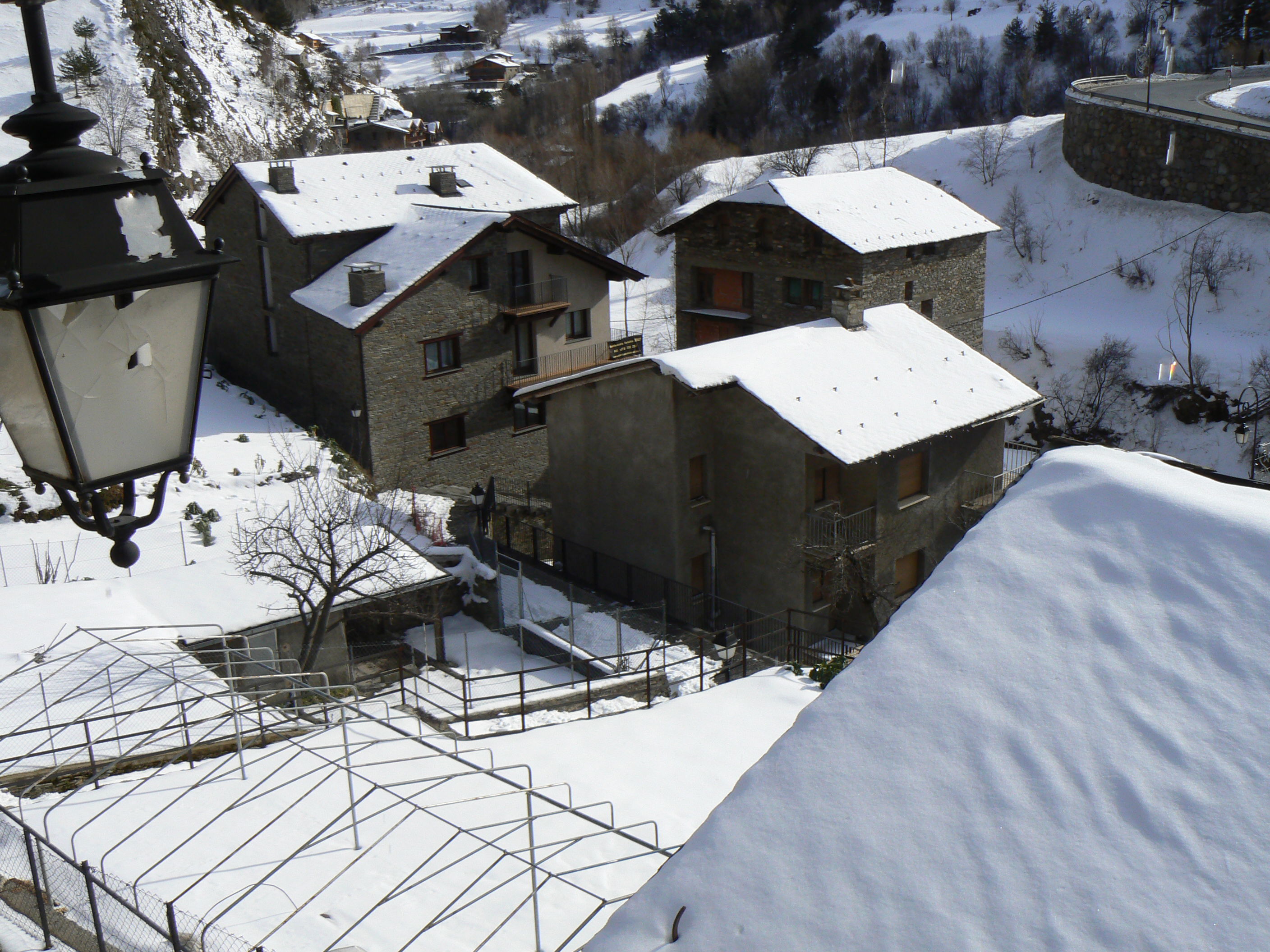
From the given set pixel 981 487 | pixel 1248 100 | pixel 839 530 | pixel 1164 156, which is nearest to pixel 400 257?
pixel 839 530

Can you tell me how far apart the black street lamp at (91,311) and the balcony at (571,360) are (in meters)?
27.2

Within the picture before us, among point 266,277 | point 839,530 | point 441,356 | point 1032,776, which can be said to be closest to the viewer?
point 1032,776

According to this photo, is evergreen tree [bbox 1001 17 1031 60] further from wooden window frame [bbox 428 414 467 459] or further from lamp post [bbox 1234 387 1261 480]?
wooden window frame [bbox 428 414 467 459]

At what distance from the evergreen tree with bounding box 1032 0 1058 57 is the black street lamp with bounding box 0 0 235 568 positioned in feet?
243

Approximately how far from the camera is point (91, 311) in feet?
8.09

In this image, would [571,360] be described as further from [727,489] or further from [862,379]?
[862,379]

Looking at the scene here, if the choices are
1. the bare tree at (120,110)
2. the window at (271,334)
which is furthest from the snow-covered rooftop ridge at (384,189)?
the bare tree at (120,110)

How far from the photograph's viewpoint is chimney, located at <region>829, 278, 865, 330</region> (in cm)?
2406

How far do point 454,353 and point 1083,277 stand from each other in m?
25.9

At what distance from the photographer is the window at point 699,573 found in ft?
74.2

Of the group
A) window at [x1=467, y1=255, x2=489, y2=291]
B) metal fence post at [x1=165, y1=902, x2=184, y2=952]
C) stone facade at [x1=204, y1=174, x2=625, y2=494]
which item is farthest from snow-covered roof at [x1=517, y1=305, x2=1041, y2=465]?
metal fence post at [x1=165, y1=902, x2=184, y2=952]

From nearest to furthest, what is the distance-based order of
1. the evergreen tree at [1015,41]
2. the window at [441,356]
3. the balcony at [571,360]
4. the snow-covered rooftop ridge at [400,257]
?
the snow-covered rooftop ridge at [400,257] → the window at [441,356] → the balcony at [571,360] → the evergreen tree at [1015,41]

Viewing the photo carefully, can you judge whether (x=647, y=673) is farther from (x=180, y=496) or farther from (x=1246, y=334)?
(x=1246, y=334)

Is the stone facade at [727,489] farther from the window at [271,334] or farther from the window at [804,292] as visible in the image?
the window at [271,334]
